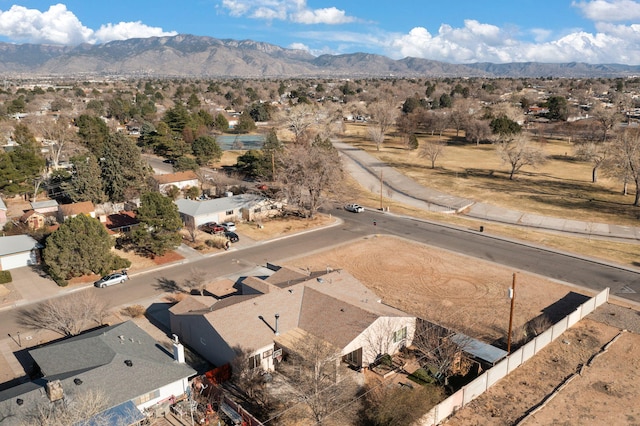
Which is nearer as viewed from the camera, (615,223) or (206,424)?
(206,424)

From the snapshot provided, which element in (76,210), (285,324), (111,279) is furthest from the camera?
(76,210)

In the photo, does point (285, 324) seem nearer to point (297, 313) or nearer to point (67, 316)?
point (297, 313)

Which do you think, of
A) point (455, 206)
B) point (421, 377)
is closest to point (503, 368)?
point (421, 377)

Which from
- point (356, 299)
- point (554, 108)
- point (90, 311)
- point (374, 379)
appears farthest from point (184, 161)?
point (554, 108)

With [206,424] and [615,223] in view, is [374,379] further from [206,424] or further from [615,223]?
[615,223]

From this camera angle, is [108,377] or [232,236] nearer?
[108,377]

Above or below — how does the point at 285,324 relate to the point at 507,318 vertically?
above

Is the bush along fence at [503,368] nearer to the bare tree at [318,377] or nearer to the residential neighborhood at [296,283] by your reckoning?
the residential neighborhood at [296,283]
